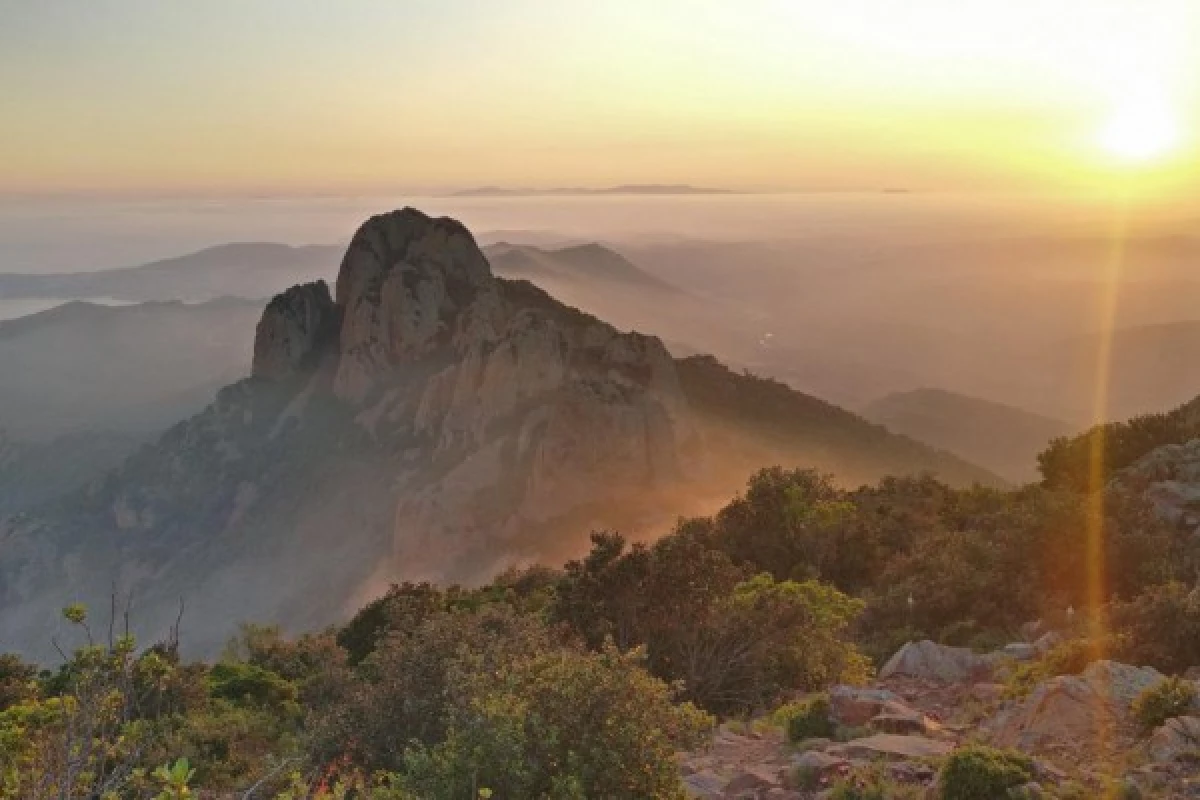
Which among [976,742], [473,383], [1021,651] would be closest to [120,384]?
[473,383]

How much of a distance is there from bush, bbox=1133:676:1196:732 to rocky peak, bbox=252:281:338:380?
84507mm

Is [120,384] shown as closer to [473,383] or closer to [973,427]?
[473,383]

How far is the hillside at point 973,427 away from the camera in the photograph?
115938 mm

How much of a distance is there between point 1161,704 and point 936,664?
4907 mm

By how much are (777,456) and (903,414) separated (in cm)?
6246

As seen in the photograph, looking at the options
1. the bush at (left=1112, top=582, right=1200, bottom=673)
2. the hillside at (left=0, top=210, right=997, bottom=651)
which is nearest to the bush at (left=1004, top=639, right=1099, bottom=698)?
the bush at (left=1112, top=582, right=1200, bottom=673)

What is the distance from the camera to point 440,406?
251 ft

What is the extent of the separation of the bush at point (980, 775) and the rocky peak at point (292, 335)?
85.0 meters

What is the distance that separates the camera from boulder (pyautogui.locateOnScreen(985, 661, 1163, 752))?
1012 cm

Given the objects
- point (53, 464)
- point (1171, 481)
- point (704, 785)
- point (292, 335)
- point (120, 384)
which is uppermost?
point (1171, 481)

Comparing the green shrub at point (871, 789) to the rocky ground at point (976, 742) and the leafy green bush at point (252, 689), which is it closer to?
the rocky ground at point (976, 742)

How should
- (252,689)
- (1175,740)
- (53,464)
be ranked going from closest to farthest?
(1175,740) < (252,689) < (53,464)

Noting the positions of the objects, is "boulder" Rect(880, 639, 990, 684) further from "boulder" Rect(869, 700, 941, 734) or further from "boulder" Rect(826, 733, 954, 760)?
"boulder" Rect(826, 733, 954, 760)

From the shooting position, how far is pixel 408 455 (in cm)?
7644
